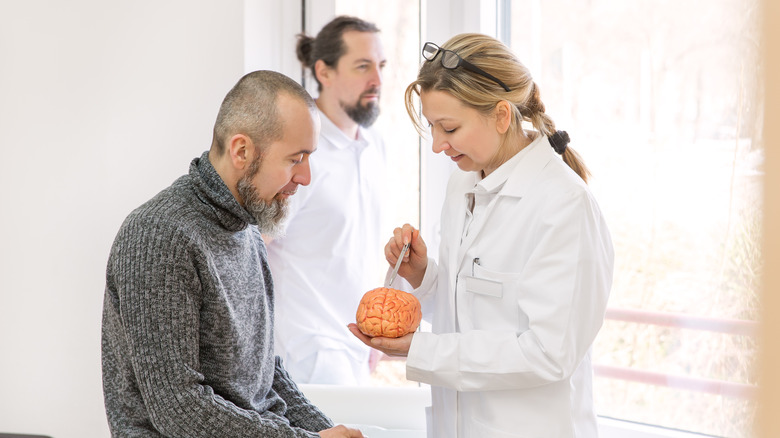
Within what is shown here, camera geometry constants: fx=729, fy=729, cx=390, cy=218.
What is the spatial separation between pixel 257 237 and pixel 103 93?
1.05 metres

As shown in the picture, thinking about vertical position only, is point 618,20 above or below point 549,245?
above

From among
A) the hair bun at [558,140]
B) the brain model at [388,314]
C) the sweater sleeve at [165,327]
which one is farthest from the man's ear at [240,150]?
the hair bun at [558,140]

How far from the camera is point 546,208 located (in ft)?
4.70

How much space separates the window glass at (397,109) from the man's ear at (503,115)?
3.30 ft

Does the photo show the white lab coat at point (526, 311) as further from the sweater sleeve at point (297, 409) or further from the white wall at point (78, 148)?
the white wall at point (78, 148)

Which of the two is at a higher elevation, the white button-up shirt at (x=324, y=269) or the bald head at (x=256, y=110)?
the bald head at (x=256, y=110)

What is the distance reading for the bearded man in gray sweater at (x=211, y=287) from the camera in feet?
4.34

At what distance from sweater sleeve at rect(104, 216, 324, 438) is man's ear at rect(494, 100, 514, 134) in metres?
0.67

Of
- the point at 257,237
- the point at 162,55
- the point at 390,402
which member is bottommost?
the point at 390,402

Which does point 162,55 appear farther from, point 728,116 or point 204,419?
point 728,116

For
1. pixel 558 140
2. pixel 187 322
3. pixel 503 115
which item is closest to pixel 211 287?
pixel 187 322

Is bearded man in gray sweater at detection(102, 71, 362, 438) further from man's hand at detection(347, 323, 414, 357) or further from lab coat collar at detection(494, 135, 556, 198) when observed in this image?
lab coat collar at detection(494, 135, 556, 198)

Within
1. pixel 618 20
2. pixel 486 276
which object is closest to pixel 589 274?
pixel 486 276

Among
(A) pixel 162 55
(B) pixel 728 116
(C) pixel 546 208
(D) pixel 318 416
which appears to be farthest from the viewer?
(A) pixel 162 55
